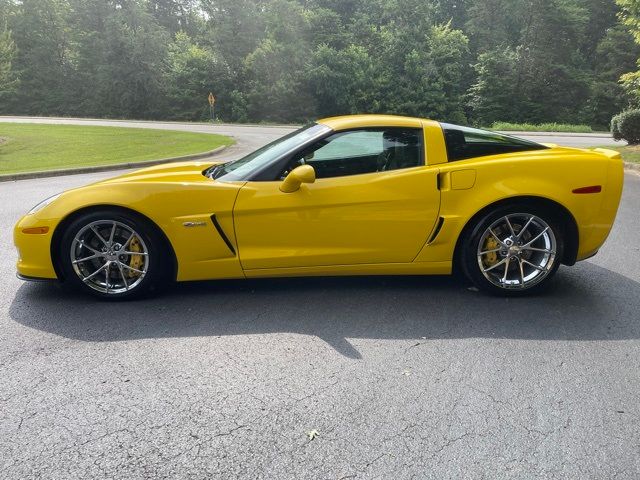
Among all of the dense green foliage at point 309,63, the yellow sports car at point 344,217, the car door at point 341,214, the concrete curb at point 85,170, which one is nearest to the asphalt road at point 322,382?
the yellow sports car at point 344,217

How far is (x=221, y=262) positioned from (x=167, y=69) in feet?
144

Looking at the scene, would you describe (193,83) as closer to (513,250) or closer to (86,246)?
(86,246)

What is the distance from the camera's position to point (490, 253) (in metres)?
3.86

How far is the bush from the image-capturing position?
1591cm

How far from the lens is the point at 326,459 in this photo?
2121 mm

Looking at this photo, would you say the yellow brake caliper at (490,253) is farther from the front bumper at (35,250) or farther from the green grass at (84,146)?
the green grass at (84,146)

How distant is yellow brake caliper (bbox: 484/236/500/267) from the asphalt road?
0.98 feet

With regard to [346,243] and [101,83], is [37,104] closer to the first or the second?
[101,83]

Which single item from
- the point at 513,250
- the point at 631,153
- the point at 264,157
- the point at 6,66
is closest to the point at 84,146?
the point at 264,157

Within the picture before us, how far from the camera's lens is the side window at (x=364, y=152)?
3.82 m

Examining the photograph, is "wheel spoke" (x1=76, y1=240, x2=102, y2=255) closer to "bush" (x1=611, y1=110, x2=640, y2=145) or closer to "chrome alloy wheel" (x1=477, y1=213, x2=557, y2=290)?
"chrome alloy wheel" (x1=477, y1=213, x2=557, y2=290)

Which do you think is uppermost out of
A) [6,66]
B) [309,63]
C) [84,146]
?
[309,63]

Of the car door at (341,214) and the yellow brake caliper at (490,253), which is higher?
the car door at (341,214)

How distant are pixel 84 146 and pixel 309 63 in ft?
92.6
